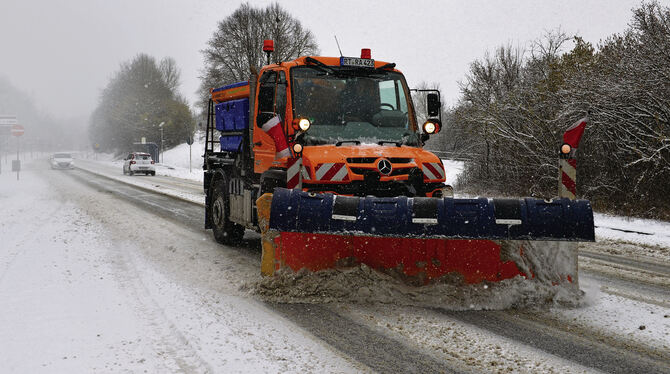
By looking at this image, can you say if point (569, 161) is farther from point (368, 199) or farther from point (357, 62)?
point (357, 62)

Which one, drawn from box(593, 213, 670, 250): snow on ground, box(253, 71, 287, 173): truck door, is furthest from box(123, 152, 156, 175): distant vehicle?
box(253, 71, 287, 173): truck door

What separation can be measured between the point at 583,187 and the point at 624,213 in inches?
61.2

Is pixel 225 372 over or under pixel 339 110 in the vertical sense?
under

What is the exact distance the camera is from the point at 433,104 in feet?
21.5

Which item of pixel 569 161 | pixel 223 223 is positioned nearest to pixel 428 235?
pixel 569 161

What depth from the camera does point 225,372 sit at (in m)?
3.36

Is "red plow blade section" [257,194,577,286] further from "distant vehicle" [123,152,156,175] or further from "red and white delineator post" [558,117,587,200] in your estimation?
"distant vehicle" [123,152,156,175]

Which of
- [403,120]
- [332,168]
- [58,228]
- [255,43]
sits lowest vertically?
[58,228]

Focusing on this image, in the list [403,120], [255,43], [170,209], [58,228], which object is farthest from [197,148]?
[403,120]

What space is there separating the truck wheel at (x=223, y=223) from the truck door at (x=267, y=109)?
1.69 metres

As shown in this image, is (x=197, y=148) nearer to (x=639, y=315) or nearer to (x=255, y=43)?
(x=255, y=43)

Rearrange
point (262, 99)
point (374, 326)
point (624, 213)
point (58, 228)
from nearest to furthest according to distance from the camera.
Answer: point (374, 326) < point (262, 99) < point (58, 228) < point (624, 213)

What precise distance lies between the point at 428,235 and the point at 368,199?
0.60m

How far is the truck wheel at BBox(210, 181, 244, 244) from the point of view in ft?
27.1
